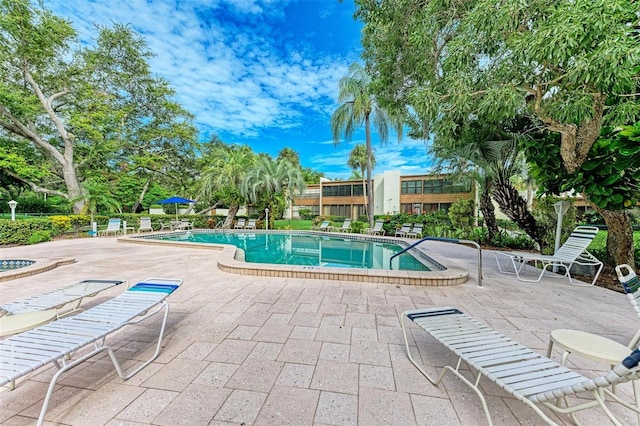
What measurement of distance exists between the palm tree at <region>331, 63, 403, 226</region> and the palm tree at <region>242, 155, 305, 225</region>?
3469mm

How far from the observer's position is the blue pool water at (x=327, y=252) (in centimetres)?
758

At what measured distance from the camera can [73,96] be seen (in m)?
16.9

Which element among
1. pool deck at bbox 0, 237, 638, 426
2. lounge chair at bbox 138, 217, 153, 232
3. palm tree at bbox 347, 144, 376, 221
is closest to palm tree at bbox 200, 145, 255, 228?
lounge chair at bbox 138, 217, 153, 232

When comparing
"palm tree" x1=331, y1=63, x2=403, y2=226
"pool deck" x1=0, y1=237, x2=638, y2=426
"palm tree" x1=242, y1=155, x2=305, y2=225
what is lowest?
"pool deck" x1=0, y1=237, x2=638, y2=426

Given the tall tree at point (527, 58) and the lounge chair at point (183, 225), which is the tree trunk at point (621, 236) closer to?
the tall tree at point (527, 58)

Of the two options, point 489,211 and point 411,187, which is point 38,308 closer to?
point 489,211

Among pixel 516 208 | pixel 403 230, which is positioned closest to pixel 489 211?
pixel 516 208

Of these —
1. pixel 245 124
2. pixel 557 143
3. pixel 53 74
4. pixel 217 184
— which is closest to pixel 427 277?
pixel 557 143

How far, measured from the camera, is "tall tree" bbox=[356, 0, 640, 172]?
3.16 meters

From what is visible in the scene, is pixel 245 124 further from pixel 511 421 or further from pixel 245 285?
pixel 511 421

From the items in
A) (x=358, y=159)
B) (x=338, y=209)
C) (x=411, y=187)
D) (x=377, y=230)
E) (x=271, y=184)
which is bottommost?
(x=377, y=230)

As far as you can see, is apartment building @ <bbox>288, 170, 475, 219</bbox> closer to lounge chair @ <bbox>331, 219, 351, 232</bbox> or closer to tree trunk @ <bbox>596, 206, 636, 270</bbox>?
lounge chair @ <bbox>331, 219, 351, 232</bbox>

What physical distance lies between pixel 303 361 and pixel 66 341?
1662 millimetres

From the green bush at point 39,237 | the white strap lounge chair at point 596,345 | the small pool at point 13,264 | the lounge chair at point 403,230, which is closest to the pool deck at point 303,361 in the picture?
the white strap lounge chair at point 596,345
